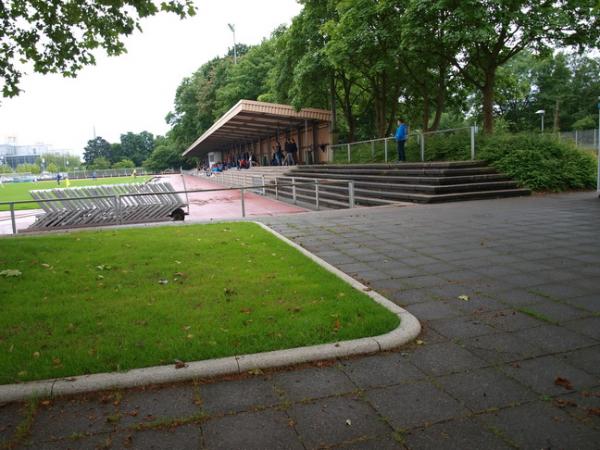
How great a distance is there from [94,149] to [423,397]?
529 ft

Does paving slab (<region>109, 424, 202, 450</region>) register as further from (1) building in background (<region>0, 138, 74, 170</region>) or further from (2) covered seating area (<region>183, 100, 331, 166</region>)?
(1) building in background (<region>0, 138, 74, 170</region>)

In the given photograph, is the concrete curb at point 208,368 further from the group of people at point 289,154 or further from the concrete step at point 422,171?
the group of people at point 289,154

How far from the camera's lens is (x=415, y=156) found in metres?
17.8

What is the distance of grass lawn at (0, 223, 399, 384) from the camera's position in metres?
3.41

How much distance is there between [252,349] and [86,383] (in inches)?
43.4

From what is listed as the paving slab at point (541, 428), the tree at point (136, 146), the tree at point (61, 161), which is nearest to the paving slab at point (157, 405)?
the paving slab at point (541, 428)

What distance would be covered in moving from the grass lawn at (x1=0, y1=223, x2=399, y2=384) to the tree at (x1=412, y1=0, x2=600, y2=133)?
42.3 ft

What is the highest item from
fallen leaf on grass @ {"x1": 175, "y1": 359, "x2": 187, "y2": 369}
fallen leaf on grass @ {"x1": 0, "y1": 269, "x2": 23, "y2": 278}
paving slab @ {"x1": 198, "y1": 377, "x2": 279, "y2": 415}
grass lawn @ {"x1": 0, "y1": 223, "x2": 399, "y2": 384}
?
fallen leaf on grass @ {"x1": 0, "y1": 269, "x2": 23, "y2": 278}

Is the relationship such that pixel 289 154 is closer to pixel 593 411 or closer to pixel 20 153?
pixel 593 411

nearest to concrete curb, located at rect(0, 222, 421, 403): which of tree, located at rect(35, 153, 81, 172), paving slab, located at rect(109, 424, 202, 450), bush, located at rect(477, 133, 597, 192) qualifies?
paving slab, located at rect(109, 424, 202, 450)

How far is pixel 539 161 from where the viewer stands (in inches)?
586

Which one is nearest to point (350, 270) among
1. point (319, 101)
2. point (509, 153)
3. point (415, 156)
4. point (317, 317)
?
point (317, 317)

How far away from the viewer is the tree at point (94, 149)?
147 metres

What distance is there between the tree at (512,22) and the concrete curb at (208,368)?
14808mm
